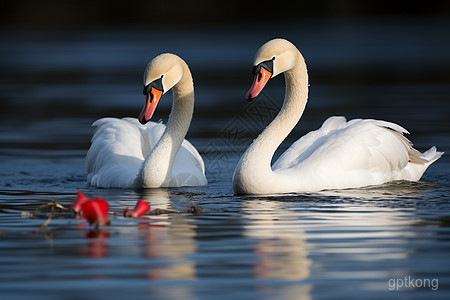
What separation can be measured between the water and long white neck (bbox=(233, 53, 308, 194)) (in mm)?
190

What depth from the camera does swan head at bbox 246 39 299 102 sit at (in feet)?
35.1

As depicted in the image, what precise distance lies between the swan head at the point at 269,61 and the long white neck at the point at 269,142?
0.28 m

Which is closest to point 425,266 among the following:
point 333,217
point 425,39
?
point 333,217

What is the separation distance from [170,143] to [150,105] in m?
0.75

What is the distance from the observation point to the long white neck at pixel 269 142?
1059cm

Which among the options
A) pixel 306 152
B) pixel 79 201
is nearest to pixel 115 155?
pixel 306 152

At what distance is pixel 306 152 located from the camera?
11375 mm

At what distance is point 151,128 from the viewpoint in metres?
12.9

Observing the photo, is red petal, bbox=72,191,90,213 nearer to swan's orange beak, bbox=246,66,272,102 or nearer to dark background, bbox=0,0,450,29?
swan's orange beak, bbox=246,66,272,102

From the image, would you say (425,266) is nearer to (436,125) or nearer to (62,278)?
(62,278)

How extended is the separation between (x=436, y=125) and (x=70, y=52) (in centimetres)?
2299

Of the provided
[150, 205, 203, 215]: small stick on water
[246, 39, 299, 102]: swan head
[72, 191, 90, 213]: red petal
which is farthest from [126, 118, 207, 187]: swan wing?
[72, 191, 90, 213]: red petal

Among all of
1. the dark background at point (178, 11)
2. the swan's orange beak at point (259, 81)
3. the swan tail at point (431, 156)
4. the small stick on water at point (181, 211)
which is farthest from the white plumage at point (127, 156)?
the dark background at point (178, 11)

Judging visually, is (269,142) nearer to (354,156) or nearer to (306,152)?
(306,152)
